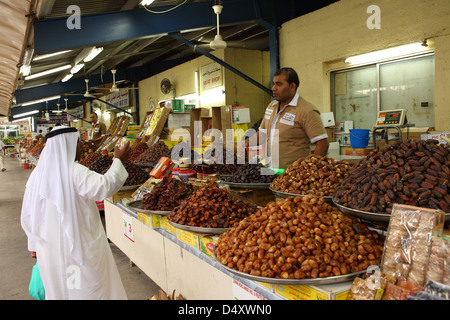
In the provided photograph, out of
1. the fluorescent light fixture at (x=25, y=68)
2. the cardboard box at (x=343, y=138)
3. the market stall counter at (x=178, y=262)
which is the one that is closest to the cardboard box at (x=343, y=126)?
the cardboard box at (x=343, y=138)

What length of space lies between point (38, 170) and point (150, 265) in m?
1.24

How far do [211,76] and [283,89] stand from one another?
623 cm

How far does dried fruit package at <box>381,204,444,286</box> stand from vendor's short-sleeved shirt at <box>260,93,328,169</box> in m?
1.72

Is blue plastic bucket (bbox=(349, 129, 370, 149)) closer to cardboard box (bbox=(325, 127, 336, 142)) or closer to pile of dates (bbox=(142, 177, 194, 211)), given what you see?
cardboard box (bbox=(325, 127, 336, 142))

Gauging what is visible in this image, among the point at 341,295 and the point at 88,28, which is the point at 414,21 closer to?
the point at 341,295

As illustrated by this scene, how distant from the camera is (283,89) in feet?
10.3

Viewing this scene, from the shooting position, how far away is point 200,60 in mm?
9484

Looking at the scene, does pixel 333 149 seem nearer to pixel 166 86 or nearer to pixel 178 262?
pixel 178 262

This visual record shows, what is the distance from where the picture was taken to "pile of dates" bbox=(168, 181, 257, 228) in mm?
2057

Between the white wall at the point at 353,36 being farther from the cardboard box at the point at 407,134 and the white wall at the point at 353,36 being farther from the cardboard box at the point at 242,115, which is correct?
the cardboard box at the point at 242,115

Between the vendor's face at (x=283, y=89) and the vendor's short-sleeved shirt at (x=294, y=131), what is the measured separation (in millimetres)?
63

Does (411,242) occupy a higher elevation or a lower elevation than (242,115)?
lower

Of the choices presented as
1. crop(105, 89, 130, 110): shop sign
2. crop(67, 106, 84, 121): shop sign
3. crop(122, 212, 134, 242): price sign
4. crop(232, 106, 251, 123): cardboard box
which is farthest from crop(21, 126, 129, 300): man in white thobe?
crop(67, 106, 84, 121): shop sign

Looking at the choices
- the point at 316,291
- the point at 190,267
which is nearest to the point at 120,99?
the point at 190,267
